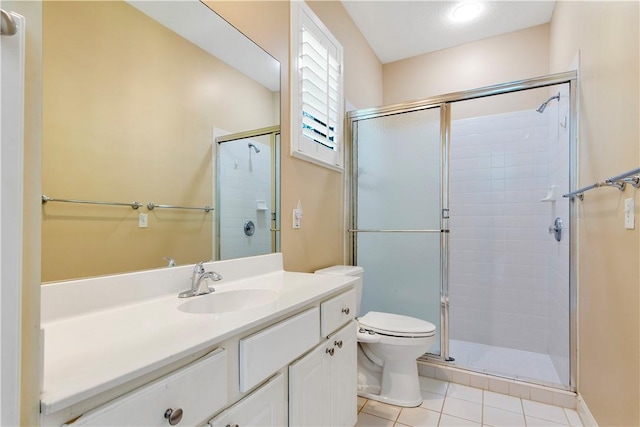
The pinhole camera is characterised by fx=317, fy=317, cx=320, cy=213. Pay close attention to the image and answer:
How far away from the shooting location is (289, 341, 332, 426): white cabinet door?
1.05 meters

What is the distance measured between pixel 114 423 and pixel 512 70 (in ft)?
11.6

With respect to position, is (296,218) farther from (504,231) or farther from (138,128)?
(504,231)

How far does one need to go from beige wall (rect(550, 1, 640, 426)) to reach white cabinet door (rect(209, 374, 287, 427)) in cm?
124

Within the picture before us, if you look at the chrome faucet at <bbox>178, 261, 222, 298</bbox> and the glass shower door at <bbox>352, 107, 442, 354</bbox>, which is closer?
the chrome faucet at <bbox>178, 261, 222, 298</bbox>

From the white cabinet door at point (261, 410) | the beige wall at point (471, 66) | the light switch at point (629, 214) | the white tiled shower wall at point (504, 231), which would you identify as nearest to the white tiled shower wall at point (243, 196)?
the white cabinet door at point (261, 410)

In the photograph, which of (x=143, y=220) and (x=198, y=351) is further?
(x=143, y=220)

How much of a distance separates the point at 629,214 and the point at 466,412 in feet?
4.44

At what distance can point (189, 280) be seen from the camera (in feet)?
4.03

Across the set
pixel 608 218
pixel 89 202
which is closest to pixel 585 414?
pixel 608 218

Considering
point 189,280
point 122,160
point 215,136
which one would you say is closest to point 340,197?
point 215,136

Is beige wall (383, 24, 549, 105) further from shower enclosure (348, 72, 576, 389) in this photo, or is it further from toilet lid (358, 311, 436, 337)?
toilet lid (358, 311, 436, 337)

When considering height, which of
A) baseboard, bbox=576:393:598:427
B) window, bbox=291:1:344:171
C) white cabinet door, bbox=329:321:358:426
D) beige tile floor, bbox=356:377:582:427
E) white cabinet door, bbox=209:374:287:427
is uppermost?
window, bbox=291:1:344:171

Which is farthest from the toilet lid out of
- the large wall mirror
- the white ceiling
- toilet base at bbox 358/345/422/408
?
the white ceiling

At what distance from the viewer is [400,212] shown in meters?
2.49
